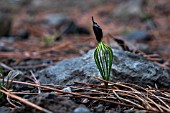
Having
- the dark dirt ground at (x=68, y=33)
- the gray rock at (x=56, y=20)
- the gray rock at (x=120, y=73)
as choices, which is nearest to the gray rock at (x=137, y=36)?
→ the dark dirt ground at (x=68, y=33)

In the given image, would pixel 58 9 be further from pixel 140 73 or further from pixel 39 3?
pixel 140 73

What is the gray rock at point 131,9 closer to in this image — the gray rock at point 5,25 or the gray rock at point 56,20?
the gray rock at point 56,20

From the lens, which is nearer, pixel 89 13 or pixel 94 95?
pixel 94 95

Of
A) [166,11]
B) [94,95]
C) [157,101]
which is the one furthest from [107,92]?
[166,11]

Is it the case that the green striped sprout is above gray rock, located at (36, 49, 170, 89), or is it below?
above

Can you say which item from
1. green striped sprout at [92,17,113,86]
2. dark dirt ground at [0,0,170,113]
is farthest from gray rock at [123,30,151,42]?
green striped sprout at [92,17,113,86]

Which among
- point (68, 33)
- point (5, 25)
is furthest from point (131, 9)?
point (5, 25)

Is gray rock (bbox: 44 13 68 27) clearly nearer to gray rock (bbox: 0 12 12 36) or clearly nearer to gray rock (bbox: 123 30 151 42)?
gray rock (bbox: 0 12 12 36)
